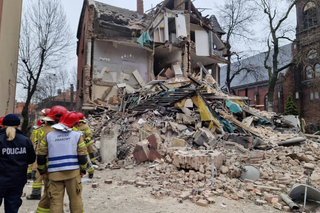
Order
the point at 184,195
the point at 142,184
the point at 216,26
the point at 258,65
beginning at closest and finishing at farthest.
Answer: the point at 184,195, the point at 142,184, the point at 216,26, the point at 258,65

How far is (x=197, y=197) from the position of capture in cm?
411

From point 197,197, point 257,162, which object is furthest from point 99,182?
point 257,162

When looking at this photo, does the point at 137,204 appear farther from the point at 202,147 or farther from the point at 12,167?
the point at 202,147

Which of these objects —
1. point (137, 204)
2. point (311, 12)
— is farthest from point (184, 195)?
point (311, 12)

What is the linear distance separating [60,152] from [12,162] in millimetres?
616

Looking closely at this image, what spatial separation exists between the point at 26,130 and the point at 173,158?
13605 mm

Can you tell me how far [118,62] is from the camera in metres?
16.3

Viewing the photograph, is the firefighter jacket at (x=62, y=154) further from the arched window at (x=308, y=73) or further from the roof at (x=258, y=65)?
the arched window at (x=308, y=73)

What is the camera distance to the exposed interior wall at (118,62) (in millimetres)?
15633

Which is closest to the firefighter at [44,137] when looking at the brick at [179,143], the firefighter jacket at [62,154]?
the firefighter jacket at [62,154]

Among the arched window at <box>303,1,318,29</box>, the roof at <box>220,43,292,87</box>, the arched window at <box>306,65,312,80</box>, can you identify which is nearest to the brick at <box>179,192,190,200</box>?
the arched window at <box>303,1,318,29</box>

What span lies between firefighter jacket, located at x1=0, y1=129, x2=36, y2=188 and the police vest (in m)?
0.38

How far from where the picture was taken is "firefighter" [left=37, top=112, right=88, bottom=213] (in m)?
2.74

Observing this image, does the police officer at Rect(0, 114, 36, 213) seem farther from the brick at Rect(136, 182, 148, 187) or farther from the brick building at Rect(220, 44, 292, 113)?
the brick building at Rect(220, 44, 292, 113)
